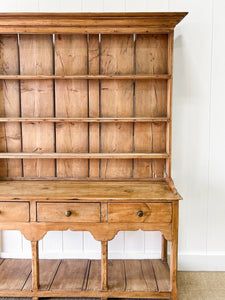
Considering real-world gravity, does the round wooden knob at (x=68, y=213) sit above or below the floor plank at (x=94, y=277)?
above

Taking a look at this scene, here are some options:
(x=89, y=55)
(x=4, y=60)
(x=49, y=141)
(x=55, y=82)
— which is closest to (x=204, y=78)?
(x=89, y=55)

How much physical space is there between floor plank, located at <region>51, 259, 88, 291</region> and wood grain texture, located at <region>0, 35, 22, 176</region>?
3.02ft

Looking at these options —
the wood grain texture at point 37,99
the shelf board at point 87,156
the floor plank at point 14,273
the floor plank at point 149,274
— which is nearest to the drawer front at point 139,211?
the shelf board at point 87,156

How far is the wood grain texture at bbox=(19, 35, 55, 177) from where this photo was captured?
8.11 feet

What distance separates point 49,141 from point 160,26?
1312 mm

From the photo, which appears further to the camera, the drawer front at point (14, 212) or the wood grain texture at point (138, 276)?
the wood grain texture at point (138, 276)

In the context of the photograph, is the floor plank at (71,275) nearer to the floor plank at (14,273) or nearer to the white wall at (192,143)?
the white wall at (192,143)

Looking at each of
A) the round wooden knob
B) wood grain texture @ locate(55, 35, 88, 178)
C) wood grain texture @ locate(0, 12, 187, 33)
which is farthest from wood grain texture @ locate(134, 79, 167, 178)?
the round wooden knob

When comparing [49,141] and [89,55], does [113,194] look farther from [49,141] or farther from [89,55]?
[89,55]

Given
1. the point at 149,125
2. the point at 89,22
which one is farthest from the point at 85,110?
the point at 89,22

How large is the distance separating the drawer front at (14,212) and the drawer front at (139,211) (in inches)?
24.0

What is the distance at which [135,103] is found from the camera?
2506mm

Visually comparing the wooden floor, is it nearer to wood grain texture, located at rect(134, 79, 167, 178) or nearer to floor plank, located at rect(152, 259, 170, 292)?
floor plank, located at rect(152, 259, 170, 292)

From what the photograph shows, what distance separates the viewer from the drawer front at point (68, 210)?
2107 millimetres
